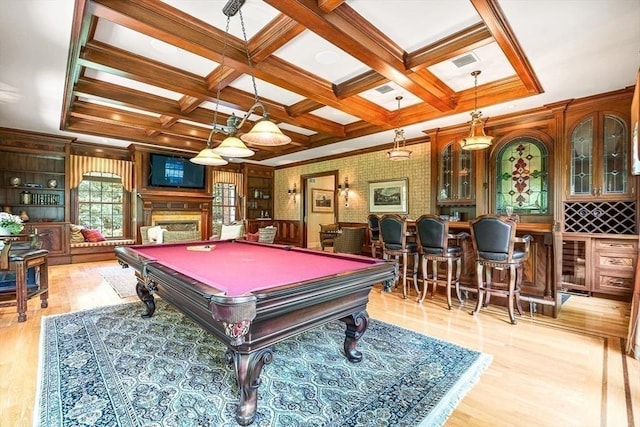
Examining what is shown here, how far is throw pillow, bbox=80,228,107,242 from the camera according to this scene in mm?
6867

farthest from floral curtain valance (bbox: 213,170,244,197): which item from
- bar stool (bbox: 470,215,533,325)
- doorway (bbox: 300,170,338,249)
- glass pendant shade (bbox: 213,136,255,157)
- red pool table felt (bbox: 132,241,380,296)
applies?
bar stool (bbox: 470,215,533,325)

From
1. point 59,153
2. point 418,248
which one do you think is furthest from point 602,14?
point 59,153

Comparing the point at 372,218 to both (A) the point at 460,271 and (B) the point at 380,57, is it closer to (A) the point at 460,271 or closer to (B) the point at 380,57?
(A) the point at 460,271

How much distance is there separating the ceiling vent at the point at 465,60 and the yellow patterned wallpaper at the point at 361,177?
276cm

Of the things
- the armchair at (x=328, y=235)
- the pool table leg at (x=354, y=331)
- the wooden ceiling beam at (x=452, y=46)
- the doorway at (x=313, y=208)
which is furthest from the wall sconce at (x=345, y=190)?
the pool table leg at (x=354, y=331)

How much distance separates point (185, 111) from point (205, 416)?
4.62 meters

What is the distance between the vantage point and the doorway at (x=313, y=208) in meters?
9.20

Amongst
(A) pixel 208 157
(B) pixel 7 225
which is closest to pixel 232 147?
(A) pixel 208 157

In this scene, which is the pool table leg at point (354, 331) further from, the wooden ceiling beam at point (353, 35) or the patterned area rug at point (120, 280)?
the patterned area rug at point (120, 280)

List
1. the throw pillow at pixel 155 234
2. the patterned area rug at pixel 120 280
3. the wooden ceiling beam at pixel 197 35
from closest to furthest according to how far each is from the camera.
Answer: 1. the wooden ceiling beam at pixel 197 35
2. the patterned area rug at pixel 120 280
3. the throw pillow at pixel 155 234

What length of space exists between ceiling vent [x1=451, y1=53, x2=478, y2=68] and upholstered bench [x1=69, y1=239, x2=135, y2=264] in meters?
7.74

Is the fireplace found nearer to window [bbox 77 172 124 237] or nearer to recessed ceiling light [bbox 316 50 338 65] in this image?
window [bbox 77 172 124 237]

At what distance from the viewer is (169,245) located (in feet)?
11.9

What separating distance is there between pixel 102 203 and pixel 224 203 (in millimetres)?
3169
